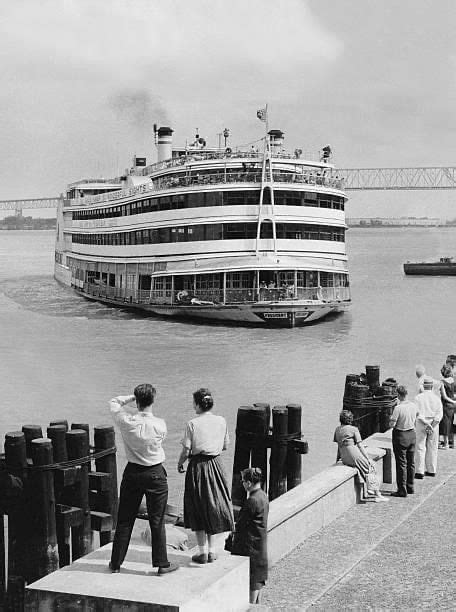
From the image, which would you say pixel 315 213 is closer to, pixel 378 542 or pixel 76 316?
pixel 76 316

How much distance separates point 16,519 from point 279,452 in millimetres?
3835

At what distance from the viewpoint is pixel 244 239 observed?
4362cm

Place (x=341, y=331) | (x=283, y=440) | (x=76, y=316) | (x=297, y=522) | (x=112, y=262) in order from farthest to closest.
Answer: (x=112, y=262) < (x=76, y=316) < (x=341, y=331) < (x=283, y=440) < (x=297, y=522)

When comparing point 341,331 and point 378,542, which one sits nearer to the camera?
point 378,542

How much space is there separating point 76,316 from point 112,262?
6218mm

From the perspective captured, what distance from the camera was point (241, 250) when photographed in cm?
4356

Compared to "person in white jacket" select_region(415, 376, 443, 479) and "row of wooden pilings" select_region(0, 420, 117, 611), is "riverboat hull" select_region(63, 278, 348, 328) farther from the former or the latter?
"row of wooden pilings" select_region(0, 420, 117, 611)

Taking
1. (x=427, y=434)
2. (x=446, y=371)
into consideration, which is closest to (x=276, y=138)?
(x=446, y=371)

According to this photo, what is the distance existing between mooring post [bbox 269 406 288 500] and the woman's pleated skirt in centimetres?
421

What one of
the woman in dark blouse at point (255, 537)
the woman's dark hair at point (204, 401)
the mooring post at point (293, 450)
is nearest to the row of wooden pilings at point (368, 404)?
the mooring post at point (293, 450)

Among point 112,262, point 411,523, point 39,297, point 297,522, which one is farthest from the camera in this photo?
point 39,297

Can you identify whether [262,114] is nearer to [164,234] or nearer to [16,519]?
[164,234]

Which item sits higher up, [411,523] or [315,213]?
[315,213]

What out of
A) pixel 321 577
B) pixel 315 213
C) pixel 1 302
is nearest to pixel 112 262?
pixel 1 302
